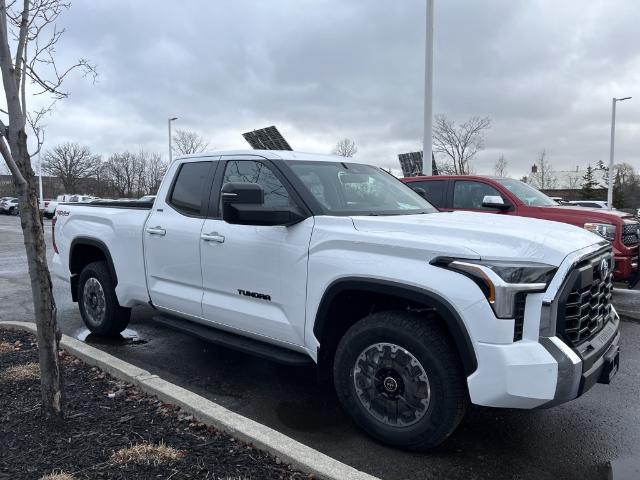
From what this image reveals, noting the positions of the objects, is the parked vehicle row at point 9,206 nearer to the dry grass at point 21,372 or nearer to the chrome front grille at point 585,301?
the dry grass at point 21,372

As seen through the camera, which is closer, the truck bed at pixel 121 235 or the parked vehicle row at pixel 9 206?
the truck bed at pixel 121 235

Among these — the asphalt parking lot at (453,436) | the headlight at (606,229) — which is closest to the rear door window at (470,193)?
the headlight at (606,229)

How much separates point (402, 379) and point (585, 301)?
46.4 inches

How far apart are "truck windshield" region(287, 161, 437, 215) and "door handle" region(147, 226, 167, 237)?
1395mm

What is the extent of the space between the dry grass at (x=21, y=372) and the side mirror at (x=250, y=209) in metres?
2.03

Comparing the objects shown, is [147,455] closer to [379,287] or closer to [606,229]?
[379,287]

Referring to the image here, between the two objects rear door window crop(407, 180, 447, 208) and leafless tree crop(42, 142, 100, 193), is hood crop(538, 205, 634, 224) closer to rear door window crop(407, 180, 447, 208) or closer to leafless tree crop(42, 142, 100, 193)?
rear door window crop(407, 180, 447, 208)

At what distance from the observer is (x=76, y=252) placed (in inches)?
236

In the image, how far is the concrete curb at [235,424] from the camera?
9.25 feet

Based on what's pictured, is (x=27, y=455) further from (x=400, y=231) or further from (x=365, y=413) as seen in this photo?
(x=400, y=231)

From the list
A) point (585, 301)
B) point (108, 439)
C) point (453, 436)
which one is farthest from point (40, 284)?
point (585, 301)

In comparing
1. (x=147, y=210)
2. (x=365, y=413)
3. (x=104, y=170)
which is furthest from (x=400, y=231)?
(x=104, y=170)

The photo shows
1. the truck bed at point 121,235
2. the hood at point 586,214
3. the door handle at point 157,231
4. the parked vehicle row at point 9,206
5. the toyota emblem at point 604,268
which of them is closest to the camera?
the toyota emblem at point 604,268

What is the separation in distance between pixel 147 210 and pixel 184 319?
3.80 ft
